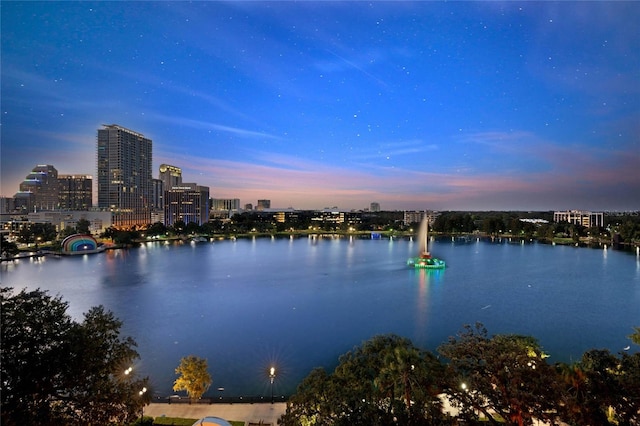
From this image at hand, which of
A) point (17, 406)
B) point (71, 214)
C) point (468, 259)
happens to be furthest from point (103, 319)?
point (71, 214)

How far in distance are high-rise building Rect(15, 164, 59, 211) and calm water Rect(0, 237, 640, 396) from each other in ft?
148

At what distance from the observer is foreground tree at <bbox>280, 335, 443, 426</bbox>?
4.74 m

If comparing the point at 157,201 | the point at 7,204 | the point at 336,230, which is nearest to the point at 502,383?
the point at 336,230

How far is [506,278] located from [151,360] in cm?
2135

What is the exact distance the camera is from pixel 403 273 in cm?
2642

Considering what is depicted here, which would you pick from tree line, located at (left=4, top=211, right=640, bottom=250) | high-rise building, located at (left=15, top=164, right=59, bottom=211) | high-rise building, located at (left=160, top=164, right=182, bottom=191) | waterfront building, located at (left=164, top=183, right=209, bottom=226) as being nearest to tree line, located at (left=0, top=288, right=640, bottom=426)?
tree line, located at (left=4, top=211, right=640, bottom=250)

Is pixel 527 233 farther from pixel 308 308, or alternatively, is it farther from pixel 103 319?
pixel 103 319

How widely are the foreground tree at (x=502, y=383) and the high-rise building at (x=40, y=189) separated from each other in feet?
262

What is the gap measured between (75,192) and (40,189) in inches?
283

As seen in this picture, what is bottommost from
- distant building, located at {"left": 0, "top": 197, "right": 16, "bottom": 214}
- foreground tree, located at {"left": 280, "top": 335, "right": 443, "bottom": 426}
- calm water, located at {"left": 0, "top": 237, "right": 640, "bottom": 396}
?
calm water, located at {"left": 0, "top": 237, "right": 640, "bottom": 396}

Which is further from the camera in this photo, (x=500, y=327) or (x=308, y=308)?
(x=308, y=308)

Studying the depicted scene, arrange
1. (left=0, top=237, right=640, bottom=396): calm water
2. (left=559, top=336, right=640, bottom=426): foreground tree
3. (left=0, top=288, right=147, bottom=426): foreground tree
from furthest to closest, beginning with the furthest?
(left=0, top=237, right=640, bottom=396): calm water
(left=559, top=336, right=640, bottom=426): foreground tree
(left=0, top=288, right=147, bottom=426): foreground tree

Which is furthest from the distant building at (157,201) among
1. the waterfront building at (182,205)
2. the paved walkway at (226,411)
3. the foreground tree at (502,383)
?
the foreground tree at (502,383)

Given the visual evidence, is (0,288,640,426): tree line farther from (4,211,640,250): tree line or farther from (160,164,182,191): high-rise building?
(160,164,182,191): high-rise building
